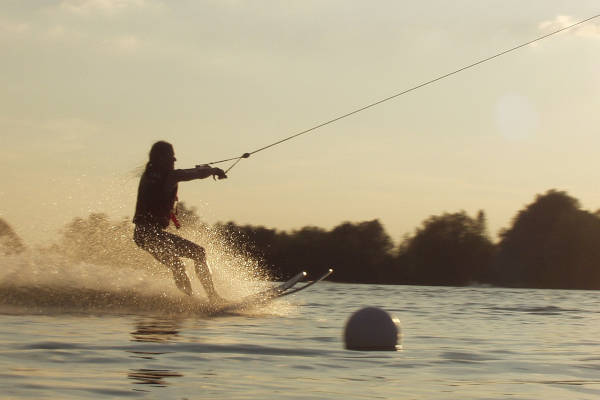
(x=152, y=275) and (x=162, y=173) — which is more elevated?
(x=162, y=173)

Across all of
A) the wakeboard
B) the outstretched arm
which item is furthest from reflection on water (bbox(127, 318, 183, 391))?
the outstretched arm

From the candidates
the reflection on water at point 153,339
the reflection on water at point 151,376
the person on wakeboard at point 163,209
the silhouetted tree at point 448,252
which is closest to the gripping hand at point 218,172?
the person on wakeboard at point 163,209

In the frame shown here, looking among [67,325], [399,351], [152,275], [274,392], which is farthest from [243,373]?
[152,275]

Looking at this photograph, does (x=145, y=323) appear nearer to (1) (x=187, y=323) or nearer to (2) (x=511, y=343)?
(1) (x=187, y=323)

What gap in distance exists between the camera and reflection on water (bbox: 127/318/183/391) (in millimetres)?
7223

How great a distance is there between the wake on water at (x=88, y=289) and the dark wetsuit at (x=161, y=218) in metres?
0.75

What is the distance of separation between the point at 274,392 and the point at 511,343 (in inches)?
210

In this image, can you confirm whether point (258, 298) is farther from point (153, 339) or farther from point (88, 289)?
point (153, 339)

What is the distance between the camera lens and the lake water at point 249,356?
7113 mm

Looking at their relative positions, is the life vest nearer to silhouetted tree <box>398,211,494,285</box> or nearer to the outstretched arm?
the outstretched arm

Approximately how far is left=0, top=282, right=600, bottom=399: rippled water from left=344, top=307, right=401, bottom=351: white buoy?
200 millimetres

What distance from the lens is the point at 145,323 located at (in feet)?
40.6

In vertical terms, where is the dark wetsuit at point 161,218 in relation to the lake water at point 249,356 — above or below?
above

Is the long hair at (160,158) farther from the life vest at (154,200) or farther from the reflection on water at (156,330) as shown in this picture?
the reflection on water at (156,330)
